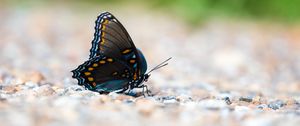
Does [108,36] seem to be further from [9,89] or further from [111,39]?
[9,89]

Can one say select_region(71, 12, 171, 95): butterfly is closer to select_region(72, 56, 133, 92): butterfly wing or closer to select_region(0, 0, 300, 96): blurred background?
select_region(72, 56, 133, 92): butterfly wing

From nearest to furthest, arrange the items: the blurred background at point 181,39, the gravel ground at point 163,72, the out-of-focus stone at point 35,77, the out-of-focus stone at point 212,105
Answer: the gravel ground at point 163,72 → the out-of-focus stone at point 212,105 → the out-of-focus stone at point 35,77 → the blurred background at point 181,39

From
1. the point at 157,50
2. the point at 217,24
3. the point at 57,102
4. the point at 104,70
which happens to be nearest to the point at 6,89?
the point at 104,70

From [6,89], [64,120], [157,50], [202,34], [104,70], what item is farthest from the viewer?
[202,34]

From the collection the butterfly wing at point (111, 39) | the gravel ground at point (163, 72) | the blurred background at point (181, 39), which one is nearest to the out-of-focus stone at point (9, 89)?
the gravel ground at point (163, 72)

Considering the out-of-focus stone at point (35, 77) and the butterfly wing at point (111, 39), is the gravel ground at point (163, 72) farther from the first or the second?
the butterfly wing at point (111, 39)

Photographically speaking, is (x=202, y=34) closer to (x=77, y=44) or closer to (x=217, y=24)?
(x=217, y=24)

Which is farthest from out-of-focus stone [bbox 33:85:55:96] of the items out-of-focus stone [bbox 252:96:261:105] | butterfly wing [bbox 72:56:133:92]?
out-of-focus stone [bbox 252:96:261:105]
